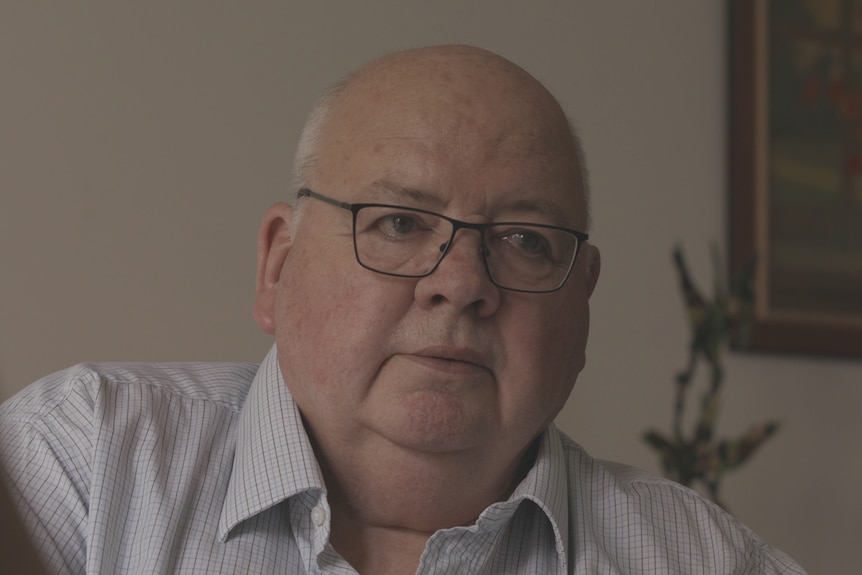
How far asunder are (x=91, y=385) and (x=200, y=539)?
0.23 metres

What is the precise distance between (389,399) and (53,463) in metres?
0.38

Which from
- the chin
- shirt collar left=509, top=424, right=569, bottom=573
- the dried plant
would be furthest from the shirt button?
the dried plant

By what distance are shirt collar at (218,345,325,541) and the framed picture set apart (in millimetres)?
1735

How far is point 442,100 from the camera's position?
131 centimetres

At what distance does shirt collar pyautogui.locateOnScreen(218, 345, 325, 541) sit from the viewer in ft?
4.01

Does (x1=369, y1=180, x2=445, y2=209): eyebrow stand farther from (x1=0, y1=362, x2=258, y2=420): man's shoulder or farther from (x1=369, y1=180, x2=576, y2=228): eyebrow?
(x1=0, y1=362, x2=258, y2=420): man's shoulder

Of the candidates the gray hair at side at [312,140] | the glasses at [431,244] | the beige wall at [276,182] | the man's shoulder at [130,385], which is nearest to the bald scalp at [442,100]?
the gray hair at side at [312,140]

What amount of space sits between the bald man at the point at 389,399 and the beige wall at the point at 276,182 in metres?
0.58

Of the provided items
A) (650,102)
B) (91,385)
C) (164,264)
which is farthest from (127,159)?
(650,102)

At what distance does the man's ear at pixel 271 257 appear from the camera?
1394mm

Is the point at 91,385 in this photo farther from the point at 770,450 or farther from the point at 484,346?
the point at 770,450

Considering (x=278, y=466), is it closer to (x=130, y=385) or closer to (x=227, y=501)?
(x=227, y=501)

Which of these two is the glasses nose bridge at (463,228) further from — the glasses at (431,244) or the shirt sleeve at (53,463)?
the shirt sleeve at (53,463)

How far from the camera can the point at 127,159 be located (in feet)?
6.44
